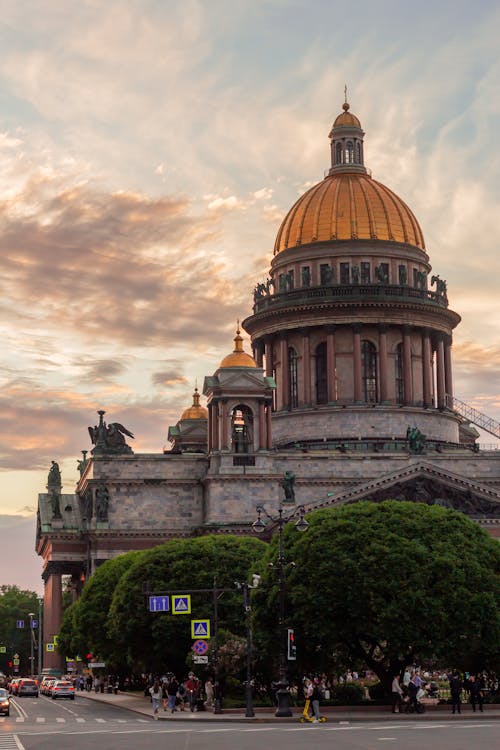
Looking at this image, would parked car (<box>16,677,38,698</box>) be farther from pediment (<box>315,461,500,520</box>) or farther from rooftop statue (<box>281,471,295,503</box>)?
pediment (<box>315,461,500,520</box>)

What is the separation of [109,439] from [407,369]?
2795 centimetres

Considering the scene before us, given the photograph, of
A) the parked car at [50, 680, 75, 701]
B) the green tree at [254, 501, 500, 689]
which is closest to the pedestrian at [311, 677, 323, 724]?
the green tree at [254, 501, 500, 689]

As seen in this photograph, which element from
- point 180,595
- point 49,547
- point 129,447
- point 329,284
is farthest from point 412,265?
point 180,595

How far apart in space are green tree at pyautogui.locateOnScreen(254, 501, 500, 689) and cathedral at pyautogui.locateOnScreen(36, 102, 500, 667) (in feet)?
125

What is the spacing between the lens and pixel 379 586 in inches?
2849

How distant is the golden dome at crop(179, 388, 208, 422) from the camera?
152 meters

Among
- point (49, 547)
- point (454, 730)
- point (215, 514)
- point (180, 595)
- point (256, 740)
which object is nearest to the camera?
point (256, 740)

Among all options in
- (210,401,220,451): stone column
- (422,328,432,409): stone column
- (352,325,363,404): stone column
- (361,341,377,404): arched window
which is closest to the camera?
(210,401,220,451): stone column

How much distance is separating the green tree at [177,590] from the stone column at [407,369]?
39.0 m

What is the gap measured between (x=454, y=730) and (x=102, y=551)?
68050mm

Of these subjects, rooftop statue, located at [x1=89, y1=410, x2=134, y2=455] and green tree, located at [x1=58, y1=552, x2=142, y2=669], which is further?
rooftop statue, located at [x1=89, y1=410, x2=134, y2=455]

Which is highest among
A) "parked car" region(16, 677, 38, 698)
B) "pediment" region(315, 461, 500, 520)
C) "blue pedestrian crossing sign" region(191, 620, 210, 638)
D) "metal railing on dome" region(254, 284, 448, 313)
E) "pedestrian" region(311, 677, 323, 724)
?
"metal railing on dome" region(254, 284, 448, 313)

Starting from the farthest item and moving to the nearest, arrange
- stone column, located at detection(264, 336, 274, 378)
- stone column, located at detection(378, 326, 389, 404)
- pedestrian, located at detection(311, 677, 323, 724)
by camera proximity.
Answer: stone column, located at detection(264, 336, 274, 378) < stone column, located at detection(378, 326, 389, 404) < pedestrian, located at detection(311, 677, 323, 724)

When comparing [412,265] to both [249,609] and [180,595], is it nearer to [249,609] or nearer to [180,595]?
[180,595]
